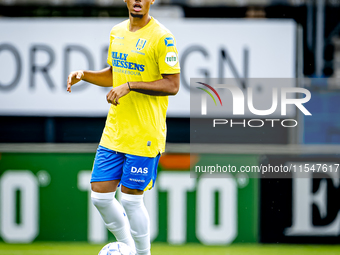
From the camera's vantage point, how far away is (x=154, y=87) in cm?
297

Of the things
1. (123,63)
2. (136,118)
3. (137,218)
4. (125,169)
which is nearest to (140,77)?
(123,63)

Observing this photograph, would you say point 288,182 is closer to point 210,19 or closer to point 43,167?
point 210,19

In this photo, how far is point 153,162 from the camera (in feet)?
10.4

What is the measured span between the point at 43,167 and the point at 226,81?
1.92 metres

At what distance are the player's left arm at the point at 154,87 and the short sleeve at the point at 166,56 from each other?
0.03m

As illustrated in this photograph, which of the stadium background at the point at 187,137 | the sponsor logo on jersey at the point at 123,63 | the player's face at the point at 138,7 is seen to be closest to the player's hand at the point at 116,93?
the sponsor logo on jersey at the point at 123,63

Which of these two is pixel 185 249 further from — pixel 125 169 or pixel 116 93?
pixel 116 93

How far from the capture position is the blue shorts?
3.12 m

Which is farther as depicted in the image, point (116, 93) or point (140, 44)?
point (140, 44)

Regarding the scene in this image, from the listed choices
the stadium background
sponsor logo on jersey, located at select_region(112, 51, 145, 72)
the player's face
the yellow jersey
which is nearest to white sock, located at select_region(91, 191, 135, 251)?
the yellow jersey

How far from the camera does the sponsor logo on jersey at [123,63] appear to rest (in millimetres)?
3072

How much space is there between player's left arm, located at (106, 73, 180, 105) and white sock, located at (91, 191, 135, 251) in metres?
0.66

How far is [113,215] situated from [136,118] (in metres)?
0.62

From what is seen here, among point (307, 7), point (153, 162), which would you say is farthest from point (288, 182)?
point (153, 162)
